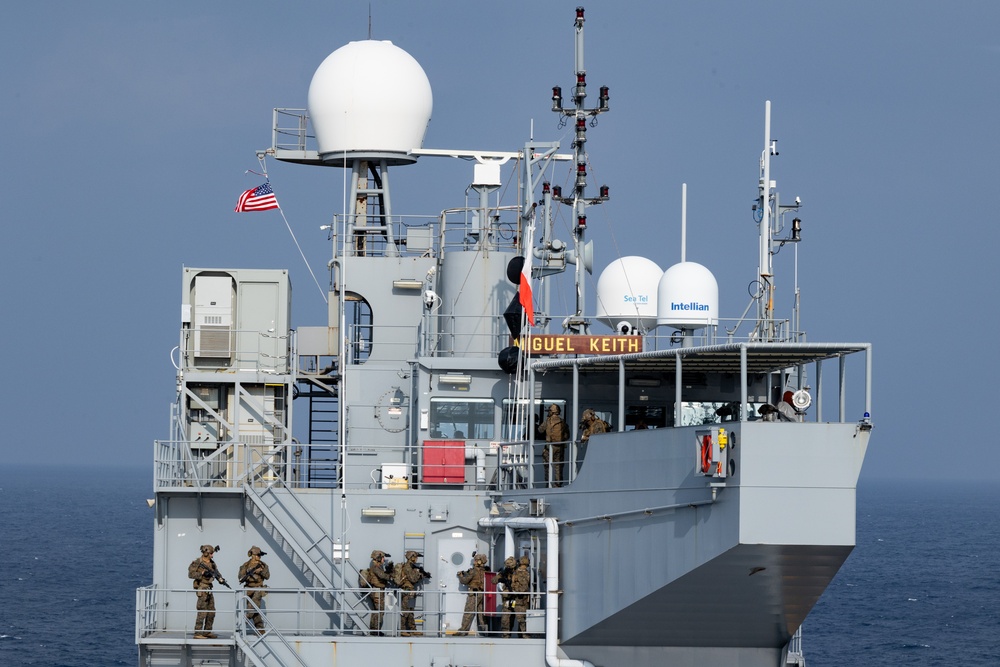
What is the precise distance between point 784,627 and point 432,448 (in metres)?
8.03

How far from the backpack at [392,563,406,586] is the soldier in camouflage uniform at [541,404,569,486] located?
319 cm

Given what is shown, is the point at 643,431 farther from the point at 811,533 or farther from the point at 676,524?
the point at 811,533

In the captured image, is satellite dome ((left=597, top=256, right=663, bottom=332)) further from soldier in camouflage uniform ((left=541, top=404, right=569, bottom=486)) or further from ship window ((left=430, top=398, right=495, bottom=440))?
soldier in camouflage uniform ((left=541, top=404, right=569, bottom=486))

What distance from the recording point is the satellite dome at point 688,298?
29.8 m

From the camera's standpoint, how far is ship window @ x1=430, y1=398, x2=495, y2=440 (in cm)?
3025

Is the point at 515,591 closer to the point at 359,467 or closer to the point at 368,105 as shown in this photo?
the point at 359,467

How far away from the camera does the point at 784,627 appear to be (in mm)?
24953

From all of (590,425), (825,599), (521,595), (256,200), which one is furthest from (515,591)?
(825,599)

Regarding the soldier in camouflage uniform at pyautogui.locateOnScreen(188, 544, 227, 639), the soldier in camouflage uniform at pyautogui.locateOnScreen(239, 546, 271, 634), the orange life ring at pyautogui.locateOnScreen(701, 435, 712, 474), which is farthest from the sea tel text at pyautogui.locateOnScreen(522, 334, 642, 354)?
the soldier in camouflage uniform at pyautogui.locateOnScreen(188, 544, 227, 639)

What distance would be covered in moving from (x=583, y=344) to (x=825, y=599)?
52.0m

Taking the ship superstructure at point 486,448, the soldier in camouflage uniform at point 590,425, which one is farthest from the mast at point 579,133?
the soldier in camouflage uniform at point 590,425

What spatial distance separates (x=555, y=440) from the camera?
1075 inches

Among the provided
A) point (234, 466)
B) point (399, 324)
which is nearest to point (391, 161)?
Answer: point (399, 324)

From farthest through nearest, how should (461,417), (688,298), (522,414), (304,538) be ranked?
1. (461,417)
2. (688,298)
3. (304,538)
4. (522,414)
